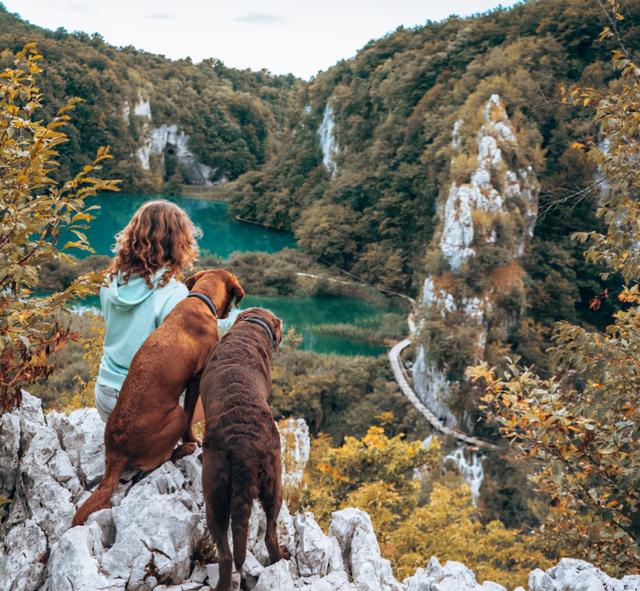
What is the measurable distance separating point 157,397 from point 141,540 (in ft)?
1.96

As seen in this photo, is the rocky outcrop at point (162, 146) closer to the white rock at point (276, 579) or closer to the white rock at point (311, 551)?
the white rock at point (311, 551)

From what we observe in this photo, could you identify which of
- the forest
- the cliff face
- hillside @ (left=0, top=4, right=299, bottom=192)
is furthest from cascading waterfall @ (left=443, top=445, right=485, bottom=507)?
hillside @ (left=0, top=4, right=299, bottom=192)

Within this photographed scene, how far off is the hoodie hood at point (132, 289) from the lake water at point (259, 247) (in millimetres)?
13296

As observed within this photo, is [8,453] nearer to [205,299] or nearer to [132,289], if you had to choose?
[132,289]

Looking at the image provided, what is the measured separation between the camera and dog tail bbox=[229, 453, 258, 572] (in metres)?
2.59

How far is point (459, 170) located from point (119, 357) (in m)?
26.7

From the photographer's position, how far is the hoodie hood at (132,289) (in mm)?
3291

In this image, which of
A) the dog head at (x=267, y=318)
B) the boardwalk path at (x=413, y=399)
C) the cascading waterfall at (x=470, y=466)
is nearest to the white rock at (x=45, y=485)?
the dog head at (x=267, y=318)

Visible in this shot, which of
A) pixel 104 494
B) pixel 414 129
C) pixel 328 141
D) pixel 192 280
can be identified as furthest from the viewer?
pixel 328 141

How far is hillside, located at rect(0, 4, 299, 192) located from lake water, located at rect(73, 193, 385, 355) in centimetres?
647

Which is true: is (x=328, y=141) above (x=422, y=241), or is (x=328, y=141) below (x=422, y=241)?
above

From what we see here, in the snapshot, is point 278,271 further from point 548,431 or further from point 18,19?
point 18,19

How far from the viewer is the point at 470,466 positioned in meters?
19.5

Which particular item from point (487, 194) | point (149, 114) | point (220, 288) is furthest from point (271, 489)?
point (149, 114)
